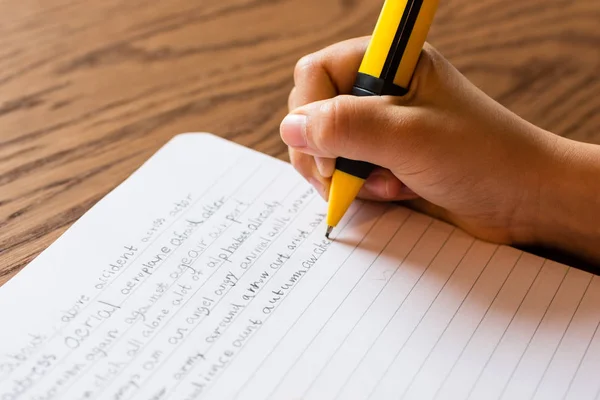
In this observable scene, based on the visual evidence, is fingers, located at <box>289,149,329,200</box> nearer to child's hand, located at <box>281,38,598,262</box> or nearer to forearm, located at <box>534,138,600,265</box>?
child's hand, located at <box>281,38,598,262</box>

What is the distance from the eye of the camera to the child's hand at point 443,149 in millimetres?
523

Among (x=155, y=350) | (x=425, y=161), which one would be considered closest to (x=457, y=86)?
(x=425, y=161)

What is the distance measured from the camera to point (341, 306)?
50cm

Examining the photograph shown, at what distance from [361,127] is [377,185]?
8 cm

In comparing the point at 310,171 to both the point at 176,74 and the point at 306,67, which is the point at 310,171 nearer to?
the point at 306,67

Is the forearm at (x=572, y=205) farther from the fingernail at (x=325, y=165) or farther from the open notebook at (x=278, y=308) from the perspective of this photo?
the fingernail at (x=325, y=165)

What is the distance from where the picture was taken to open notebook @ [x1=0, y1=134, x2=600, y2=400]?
456mm

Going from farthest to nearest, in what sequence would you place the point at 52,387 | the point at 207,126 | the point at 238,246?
1. the point at 207,126
2. the point at 238,246
3. the point at 52,387

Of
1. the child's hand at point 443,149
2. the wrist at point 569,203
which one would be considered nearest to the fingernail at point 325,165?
the child's hand at point 443,149

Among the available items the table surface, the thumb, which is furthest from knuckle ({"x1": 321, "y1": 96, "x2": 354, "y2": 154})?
the table surface

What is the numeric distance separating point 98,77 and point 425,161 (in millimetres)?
361

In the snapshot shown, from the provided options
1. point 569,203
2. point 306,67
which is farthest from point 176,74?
point 569,203

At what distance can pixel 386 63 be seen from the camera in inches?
21.3

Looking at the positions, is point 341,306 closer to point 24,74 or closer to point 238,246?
point 238,246
